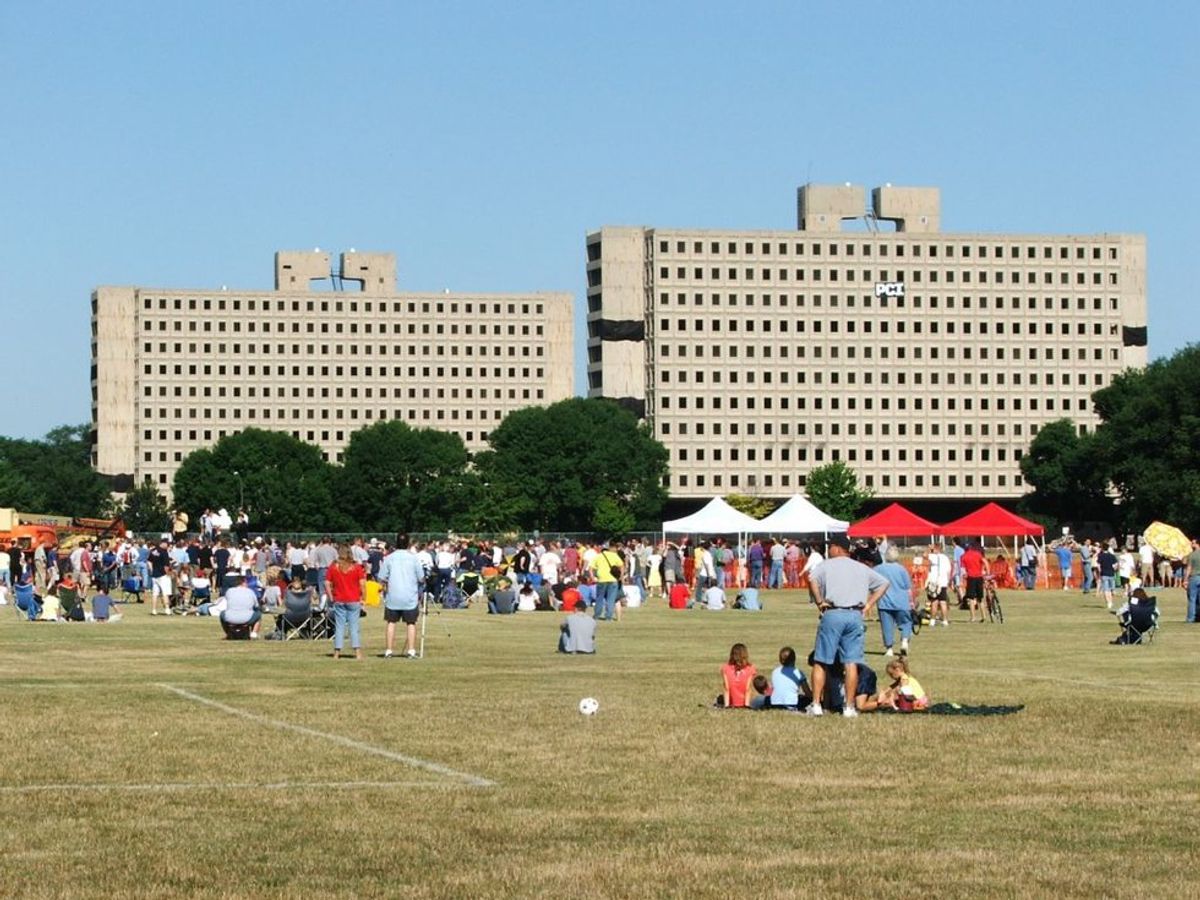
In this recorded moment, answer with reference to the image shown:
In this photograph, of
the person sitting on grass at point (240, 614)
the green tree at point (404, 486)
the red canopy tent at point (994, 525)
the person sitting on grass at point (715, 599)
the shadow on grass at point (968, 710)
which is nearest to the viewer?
the shadow on grass at point (968, 710)

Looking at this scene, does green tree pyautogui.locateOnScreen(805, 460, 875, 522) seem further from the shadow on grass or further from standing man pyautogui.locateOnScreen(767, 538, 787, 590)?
the shadow on grass

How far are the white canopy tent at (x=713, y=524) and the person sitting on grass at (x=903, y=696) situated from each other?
50241mm

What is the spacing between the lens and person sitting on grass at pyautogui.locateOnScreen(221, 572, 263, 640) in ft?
124

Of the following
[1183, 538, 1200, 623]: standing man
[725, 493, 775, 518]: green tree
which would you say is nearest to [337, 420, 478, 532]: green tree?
[725, 493, 775, 518]: green tree

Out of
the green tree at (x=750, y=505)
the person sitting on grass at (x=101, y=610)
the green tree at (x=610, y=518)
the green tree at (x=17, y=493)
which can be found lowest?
the person sitting on grass at (x=101, y=610)

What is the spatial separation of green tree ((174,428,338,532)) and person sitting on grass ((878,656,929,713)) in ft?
486

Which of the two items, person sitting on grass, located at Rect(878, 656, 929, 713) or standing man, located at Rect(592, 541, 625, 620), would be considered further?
standing man, located at Rect(592, 541, 625, 620)

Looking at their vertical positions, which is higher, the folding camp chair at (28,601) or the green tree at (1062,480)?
the green tree at (1062,480)

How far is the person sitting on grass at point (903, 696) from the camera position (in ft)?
73.9

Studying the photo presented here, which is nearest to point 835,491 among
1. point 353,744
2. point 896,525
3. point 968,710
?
point 896,525

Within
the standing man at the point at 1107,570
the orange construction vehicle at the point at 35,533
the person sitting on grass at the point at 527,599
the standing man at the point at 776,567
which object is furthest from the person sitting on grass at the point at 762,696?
the orange construction vehicle at the point at 35,533

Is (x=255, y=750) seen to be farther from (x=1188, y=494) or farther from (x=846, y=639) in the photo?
(x=1188, y=494)

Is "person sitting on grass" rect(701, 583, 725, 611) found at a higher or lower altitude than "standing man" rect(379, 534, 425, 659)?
lower

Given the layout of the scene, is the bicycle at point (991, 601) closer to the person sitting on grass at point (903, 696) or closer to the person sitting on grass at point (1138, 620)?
the person sitting on grass at point (1138, 620)
